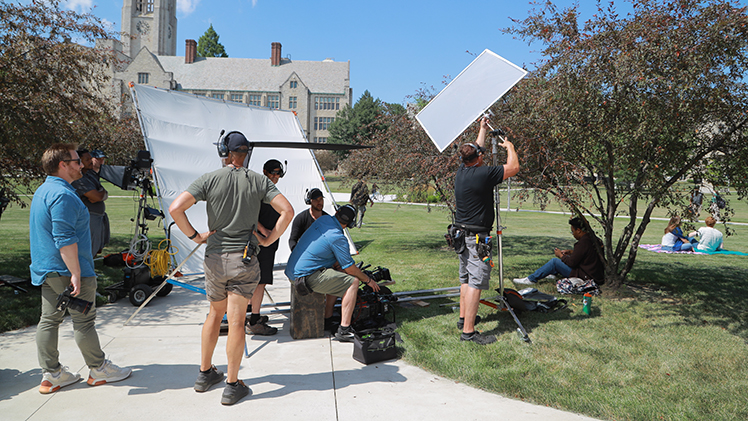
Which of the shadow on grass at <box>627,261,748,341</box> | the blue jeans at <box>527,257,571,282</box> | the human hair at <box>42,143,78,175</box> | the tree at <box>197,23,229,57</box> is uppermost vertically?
the tree at <box>197,23,229,57</box>

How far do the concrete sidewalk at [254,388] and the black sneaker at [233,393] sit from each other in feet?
0.15

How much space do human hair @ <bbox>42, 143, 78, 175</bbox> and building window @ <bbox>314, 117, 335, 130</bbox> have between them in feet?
243

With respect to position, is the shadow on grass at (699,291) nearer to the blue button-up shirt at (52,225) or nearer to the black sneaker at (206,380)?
the black sneaker at (206,380)

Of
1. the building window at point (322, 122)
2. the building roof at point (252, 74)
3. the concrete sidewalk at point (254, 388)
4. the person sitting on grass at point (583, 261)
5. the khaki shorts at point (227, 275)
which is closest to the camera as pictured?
the concrete sidewalk at point (254, 388)

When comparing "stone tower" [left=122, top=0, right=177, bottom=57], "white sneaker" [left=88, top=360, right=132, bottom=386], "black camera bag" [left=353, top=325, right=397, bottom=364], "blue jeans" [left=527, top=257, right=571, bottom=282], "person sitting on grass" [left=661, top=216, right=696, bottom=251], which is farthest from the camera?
"stone tower" [left=122, top=0, right=177, bottom=57]

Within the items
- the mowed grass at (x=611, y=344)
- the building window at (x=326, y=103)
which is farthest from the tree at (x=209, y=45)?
the mowed grass at (x=611, y=344)

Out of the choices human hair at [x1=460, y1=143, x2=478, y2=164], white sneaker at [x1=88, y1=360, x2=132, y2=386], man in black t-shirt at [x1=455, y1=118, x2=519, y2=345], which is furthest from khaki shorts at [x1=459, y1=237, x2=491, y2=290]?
white sneaker at [x1=88, y1=360, x2=132, y2=386]

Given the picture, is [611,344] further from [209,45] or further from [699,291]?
[209,45]

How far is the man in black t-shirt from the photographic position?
484cm

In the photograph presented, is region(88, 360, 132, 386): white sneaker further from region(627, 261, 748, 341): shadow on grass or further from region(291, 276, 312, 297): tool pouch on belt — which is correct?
region(627, 261, 748, 341): shadow on grass

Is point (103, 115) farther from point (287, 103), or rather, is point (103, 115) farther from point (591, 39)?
point (287, 103)

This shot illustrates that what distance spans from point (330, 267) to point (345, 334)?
0.75 metres

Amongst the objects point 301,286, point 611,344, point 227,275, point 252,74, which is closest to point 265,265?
point 301,286

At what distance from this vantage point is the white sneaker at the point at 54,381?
359 cm
